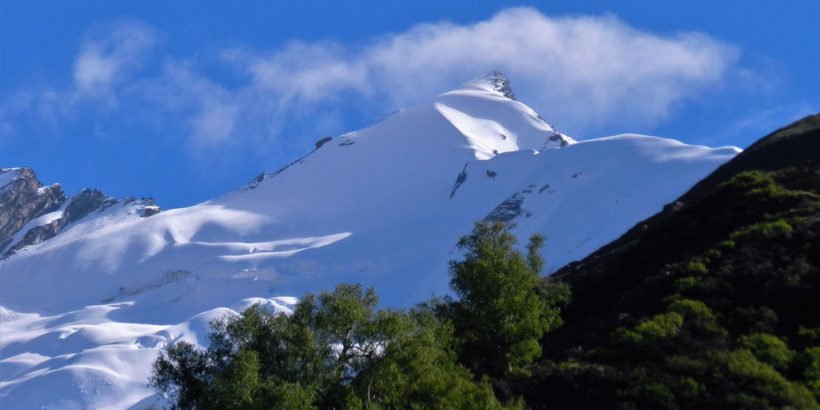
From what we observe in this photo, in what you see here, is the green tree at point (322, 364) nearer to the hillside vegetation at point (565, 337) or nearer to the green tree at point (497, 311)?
the hillside vegetation at point (565, 337)

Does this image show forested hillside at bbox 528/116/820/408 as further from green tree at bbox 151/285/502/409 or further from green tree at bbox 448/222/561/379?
green tree at bbox 151/285/502/409

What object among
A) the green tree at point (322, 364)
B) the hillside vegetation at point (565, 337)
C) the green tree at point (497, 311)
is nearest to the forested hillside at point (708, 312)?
the hillside vegetation at point (565, 337)

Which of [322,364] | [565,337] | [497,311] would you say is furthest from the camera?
[565,337]

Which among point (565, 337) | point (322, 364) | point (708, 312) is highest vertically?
point (322, 364)

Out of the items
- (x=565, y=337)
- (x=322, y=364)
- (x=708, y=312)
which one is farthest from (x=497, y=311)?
(x=322, y=364)

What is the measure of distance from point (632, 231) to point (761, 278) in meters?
22.5

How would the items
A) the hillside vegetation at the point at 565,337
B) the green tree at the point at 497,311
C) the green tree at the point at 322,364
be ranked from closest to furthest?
the green tree at the point at 322,364, the hillside vegetation at the point at 565,337, the green tree at the point at 497,311

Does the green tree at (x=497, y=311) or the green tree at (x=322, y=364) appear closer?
the green tree at (x=322, y=364)

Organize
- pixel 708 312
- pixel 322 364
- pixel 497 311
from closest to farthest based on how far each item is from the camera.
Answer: pixel 322 364 < pixel 708 312 < pixel 497 311

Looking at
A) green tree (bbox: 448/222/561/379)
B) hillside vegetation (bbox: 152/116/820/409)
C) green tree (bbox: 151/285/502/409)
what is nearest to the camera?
green tree (bbox: 151/285/502/409)

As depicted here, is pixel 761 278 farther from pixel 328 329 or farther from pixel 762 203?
pixel 328 329

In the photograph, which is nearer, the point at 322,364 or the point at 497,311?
the point at 322,364

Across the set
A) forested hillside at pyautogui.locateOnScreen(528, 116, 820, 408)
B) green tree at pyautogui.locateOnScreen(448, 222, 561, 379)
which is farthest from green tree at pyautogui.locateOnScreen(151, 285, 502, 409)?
green tree at pyautogui.locateOnScreen(448, 222, 561, 379)

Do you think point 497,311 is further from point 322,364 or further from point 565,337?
point 322,364
